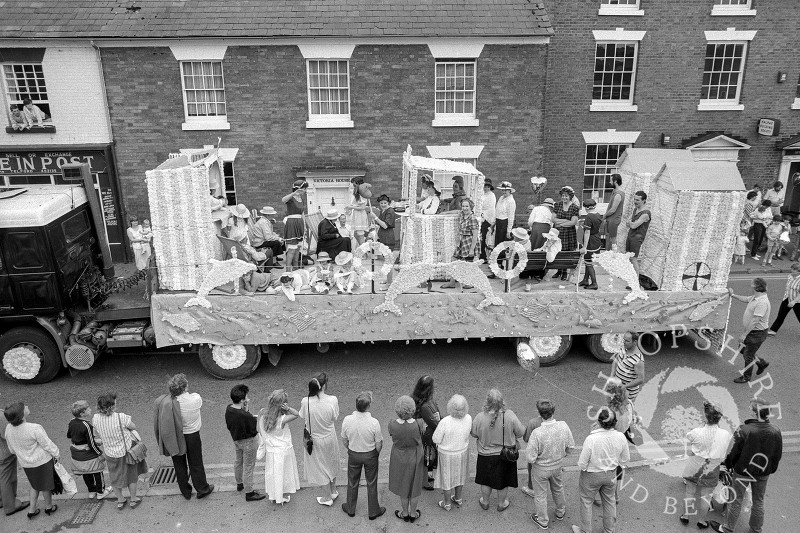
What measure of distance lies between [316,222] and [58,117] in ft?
27.7

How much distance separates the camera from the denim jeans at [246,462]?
7492 mm

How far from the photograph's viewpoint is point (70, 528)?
7.23m

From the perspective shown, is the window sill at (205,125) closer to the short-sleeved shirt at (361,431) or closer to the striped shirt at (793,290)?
the short-sleeved shirt at (361,431)

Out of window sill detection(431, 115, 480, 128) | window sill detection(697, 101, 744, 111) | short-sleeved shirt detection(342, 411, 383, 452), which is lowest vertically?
short-sleeved shirt detection(342, 411, 383, 452)

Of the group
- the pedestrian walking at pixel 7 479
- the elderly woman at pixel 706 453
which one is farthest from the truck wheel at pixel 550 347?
the pedestrian walking at pixel 7 479

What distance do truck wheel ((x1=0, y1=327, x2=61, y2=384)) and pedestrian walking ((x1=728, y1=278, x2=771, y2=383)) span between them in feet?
36.5

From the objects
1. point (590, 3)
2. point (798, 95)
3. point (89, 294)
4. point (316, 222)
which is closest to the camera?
point (89, 294)

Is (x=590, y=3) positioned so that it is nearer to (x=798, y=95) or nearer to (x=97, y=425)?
(x=798, y=95)

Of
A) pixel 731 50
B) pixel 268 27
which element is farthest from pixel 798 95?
pixel 268 27

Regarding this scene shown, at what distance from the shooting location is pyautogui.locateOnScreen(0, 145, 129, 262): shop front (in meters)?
16.1

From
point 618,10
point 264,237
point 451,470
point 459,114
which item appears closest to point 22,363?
point 264,237

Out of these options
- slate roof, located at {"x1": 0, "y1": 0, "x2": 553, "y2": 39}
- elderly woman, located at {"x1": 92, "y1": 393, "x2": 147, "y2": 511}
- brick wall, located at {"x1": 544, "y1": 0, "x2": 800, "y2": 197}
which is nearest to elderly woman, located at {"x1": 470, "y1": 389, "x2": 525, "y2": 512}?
elderly woman, located at {"x1": 92, "y1": 393, "x2": 147, "y2": 511}

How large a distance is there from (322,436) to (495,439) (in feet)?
6.49

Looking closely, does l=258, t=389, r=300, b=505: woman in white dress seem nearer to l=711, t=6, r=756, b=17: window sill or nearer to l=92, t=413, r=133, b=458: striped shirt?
l=92, t=413, r=133, b=458: striped shirt
